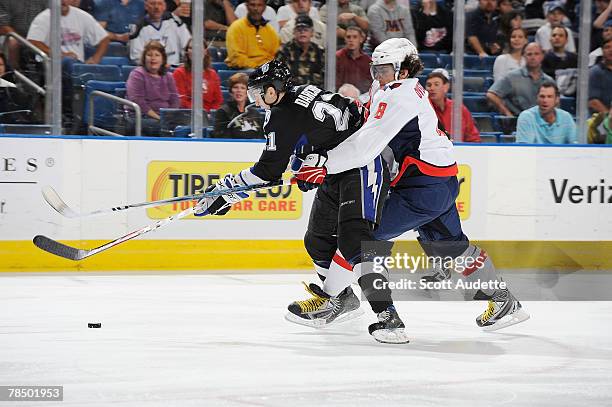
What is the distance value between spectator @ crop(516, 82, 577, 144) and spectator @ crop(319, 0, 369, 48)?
49.3 inches

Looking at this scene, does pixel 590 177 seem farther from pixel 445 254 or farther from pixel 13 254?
pixel 13 254

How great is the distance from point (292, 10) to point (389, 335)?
10.8 feet

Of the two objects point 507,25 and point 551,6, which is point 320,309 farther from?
point 551,6

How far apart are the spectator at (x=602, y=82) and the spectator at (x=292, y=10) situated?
202 centimetres

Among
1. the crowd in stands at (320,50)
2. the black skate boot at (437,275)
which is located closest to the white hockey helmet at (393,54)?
the black skate boot at (437,275)

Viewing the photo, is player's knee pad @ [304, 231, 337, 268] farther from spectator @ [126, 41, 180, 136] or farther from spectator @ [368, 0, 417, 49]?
spectator @ [368, 0, 417, 49]

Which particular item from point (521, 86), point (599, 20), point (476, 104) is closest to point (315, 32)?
point (476, 104)

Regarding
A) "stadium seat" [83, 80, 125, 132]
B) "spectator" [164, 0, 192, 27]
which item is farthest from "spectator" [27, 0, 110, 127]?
"spectator" [164, 0, 192, 27]

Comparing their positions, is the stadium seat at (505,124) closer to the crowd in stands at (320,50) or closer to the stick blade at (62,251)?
the crowd in stands at (320,50)

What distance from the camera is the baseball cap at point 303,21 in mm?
6625

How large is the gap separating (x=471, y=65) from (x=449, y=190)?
3076 millimetres

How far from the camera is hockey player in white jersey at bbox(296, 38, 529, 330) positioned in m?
3.81

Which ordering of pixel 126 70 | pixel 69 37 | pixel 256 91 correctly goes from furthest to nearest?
pixel 126 70 < pixel 69 37 < pixel 256 91

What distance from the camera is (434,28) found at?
6.91 m
